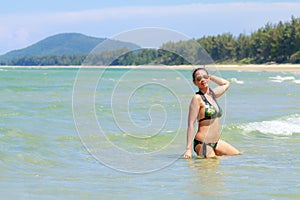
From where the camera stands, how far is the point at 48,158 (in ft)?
31.5

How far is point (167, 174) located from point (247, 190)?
145 cm

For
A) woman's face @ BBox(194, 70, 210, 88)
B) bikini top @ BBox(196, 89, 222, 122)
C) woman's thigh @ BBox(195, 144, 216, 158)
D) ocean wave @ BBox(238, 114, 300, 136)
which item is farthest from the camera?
ocean wave @ BBox(238, 114, 300, 136)

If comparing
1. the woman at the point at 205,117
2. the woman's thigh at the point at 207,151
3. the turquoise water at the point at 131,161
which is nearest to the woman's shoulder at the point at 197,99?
the woman at the point at 205,117

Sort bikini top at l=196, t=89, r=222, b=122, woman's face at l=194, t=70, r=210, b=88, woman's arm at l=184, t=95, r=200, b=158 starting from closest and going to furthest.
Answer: woman's face at l=194, t=70, r=210, b=88 → woman's arm at l=184, t=95, r=200, b=158 → bikini top at l=196, t=89, r=222, b=122

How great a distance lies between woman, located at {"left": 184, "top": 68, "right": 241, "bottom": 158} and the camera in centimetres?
830

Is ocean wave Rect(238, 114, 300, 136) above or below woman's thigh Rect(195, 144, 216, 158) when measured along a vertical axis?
below

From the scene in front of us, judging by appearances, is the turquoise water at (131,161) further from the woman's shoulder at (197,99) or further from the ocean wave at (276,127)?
the woman's shoulder at (197,99)

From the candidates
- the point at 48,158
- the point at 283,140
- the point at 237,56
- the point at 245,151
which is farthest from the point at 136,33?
the point at 237,56

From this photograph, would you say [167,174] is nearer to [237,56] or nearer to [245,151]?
[245,151]

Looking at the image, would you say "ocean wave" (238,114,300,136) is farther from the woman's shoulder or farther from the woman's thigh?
the woman's shoulder

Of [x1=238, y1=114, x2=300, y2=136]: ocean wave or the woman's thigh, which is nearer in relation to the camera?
the woman's thigh

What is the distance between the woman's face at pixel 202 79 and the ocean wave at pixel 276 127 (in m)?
5.32

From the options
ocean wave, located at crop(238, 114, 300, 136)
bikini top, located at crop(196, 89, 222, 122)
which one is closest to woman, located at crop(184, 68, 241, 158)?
bikini top, located at crop(196, 89, 222, 122)

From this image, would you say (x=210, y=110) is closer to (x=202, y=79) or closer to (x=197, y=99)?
(x=197, y=99)
